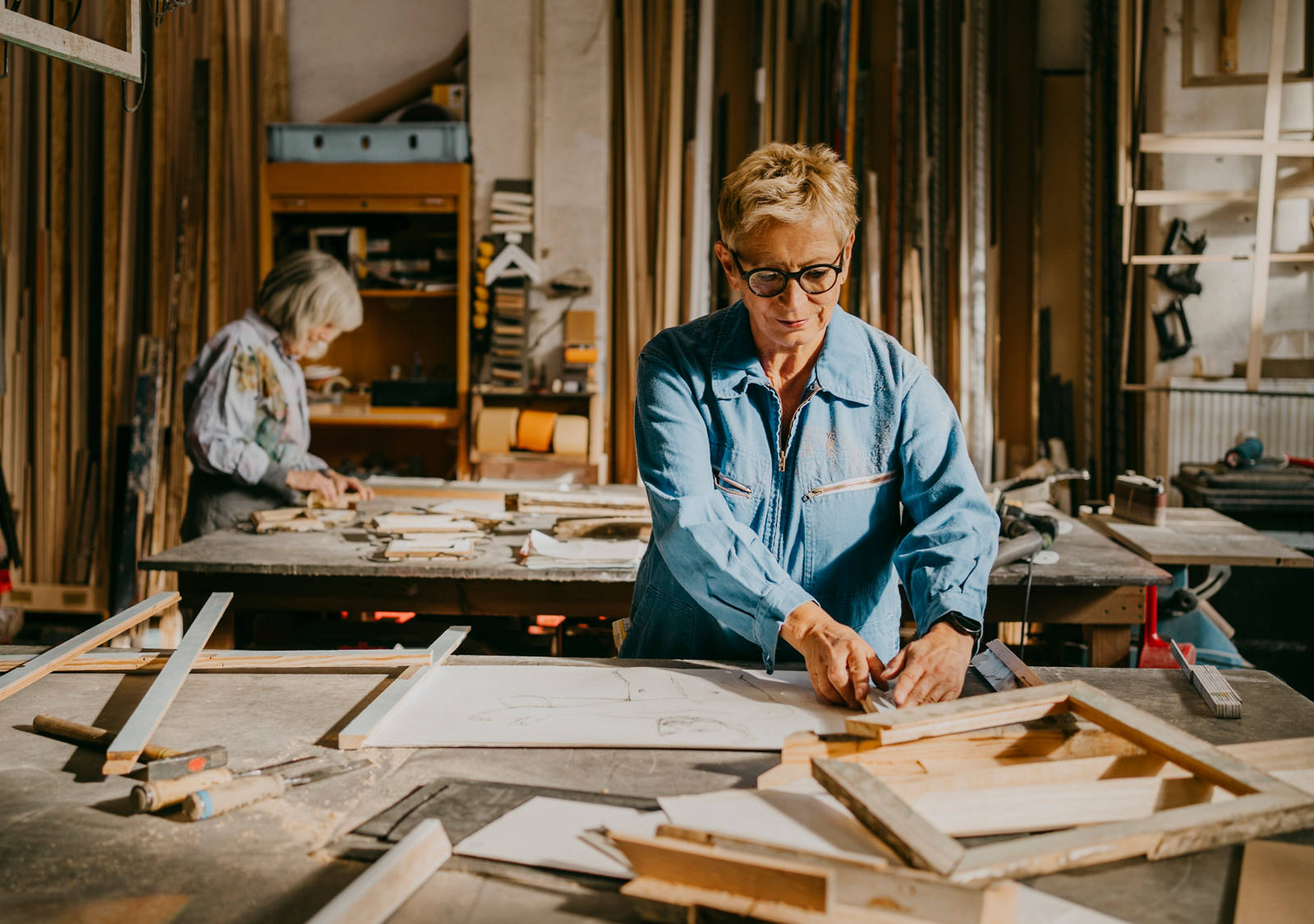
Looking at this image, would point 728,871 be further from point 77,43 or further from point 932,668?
point 77,43

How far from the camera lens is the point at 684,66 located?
507cm

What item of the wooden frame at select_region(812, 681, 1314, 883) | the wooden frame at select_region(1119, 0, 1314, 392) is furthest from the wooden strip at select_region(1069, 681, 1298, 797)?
the wooden frame at select_region(1119, 0, 1314, 392)

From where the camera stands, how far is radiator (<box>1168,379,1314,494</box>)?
4348 millimetres

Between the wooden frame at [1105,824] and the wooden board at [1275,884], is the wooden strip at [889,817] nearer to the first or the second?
the wooden frame at [1105,824]

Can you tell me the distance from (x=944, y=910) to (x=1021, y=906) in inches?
4.7

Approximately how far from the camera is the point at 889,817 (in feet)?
3.25

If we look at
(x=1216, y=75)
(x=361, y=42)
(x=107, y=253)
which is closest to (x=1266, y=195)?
(x=1216, y=75)

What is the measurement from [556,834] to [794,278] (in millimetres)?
992

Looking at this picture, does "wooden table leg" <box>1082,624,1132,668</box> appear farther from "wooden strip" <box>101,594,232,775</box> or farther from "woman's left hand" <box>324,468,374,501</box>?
"woman's left hand" <box>324,468,374,501</box>

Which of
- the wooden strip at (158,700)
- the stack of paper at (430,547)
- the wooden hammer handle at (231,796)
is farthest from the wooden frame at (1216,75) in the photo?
the wooden hammer handle at (231,796)

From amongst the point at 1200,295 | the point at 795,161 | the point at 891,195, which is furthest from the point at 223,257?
the point at 1200,295

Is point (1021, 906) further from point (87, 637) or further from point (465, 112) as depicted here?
point (465, 112)

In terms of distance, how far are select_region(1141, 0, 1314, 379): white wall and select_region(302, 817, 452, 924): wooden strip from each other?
179 inches

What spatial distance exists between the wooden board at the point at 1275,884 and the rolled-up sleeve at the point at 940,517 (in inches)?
21.5
